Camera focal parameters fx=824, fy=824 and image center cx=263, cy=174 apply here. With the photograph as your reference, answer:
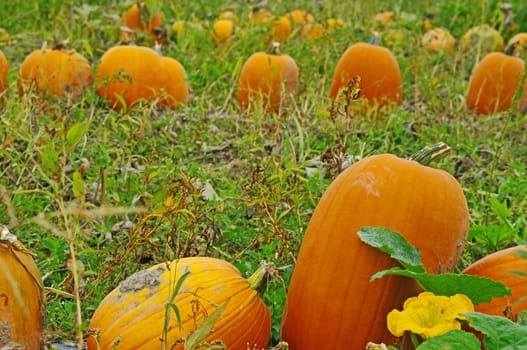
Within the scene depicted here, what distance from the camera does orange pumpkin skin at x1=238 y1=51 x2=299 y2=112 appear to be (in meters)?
4.62

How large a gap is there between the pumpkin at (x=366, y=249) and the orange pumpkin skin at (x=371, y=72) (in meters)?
2.44

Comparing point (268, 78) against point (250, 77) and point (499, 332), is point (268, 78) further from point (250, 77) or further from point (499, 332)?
point (499, 332)

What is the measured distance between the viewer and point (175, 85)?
4.61 meters

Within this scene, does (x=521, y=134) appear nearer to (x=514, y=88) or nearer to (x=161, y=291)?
(x=514, y=88)

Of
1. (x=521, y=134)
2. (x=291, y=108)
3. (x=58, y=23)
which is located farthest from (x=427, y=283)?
(x=58, y=23)

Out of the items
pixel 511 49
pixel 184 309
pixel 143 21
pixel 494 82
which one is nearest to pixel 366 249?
pixel 184 309

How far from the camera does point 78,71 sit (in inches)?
175

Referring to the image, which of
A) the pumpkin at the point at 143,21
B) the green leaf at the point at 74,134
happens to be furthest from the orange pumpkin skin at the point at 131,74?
the green leaf at the point at 74,134

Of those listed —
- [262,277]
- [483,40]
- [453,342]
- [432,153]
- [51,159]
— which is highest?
[51,159]

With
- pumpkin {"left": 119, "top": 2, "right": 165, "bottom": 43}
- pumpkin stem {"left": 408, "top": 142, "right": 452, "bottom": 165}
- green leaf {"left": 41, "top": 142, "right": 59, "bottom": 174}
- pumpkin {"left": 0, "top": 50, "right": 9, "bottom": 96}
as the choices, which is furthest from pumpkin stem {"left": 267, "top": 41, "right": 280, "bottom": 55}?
green leaf {"left": 41, "top": 142, "right": 59, "bottom": 174}

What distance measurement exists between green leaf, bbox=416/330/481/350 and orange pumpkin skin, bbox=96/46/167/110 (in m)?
2.84

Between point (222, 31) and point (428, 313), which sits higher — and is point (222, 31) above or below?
below

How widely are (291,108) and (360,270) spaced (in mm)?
2141

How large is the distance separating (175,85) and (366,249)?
2.72 meters
